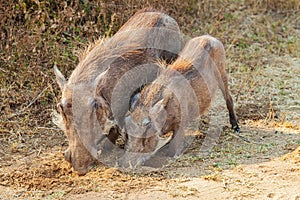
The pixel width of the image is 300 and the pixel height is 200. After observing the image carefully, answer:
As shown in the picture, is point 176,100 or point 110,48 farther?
point 110,48

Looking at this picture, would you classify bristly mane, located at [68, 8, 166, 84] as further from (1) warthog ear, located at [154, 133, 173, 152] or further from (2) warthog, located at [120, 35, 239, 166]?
(1) warthog ear, located at [154, 133, 173, 152]

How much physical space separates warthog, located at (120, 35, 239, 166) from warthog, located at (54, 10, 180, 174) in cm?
27

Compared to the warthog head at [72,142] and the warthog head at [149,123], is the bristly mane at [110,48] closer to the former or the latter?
the warthog head at [72,142]

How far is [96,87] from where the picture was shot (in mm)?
5039

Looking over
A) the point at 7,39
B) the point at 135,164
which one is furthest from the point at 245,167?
the point at 7,39

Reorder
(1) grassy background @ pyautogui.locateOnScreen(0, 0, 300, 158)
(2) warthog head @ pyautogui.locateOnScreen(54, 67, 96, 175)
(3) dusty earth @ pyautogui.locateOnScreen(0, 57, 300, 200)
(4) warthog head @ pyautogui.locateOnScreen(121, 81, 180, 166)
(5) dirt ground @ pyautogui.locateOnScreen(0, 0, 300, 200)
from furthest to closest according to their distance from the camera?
1. (1) grassy background @ pyautogui.locateOnScreen(0, 0, 300, 158)
2. (4) warthog head @ pyautogui.locateOnScreen(121, 81, 180, 166)
3. (2) warthog head @ pyautogui.locateOnScreen(54, 67, 96, 175)
4. (5) dirt ground @ pyautogui.locateOnScreen(0, 0, 300, 200)
5. (3) dusty earth @ pyautogui.locateOnScreen(0, 57, 300, 200)

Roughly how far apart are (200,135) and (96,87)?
4.63ft

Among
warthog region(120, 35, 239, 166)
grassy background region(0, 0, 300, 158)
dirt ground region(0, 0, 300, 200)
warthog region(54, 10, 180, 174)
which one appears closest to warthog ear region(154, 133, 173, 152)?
warthog region(120, 35, 239, 166)

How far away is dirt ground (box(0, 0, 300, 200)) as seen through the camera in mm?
4660

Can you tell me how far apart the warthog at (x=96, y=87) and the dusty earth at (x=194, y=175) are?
0.28 meters

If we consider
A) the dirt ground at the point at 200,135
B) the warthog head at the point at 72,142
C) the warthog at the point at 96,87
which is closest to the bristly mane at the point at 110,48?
the warthog at the point at 96,87

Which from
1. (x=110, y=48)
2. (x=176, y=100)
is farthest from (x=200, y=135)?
(x=110, y=48)

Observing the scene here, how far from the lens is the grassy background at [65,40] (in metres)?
6.10

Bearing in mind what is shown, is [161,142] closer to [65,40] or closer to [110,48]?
[110,48]
